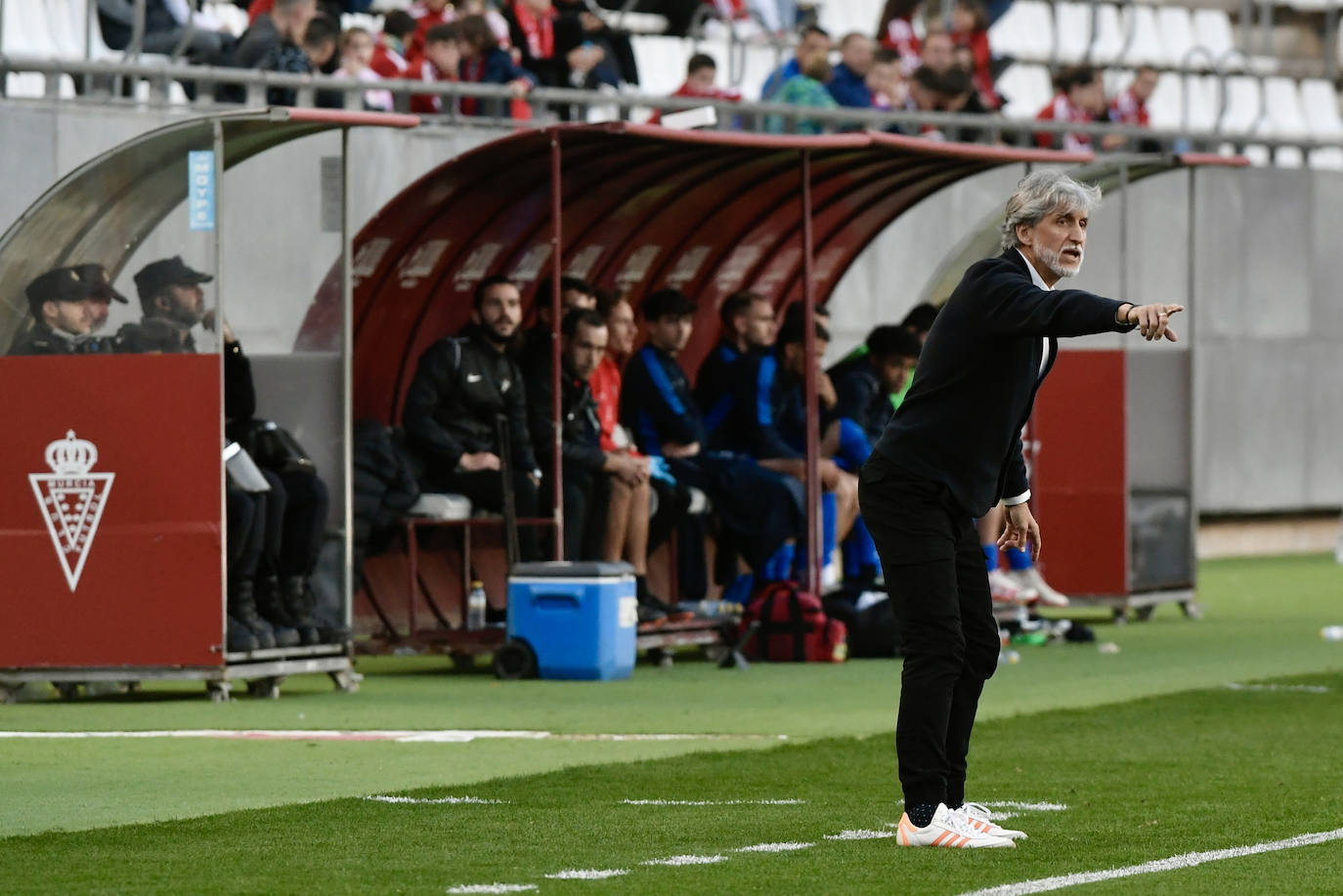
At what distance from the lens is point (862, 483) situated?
7.79m

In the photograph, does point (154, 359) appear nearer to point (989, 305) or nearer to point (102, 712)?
point (102, 712)

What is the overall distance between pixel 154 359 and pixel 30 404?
639mm

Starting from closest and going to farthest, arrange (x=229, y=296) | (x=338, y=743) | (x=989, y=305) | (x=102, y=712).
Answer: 1. (x=989, y=305)
2. (x=338, y=743)
3. (x=102, y=712)
4. (x=229, y=296)

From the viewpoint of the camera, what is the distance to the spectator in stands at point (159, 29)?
56.9 feet

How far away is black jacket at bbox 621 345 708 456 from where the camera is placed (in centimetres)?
1591

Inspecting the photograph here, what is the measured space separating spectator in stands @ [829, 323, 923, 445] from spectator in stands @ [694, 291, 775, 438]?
0.59 meters

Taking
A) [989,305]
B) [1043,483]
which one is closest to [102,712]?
[989,305]

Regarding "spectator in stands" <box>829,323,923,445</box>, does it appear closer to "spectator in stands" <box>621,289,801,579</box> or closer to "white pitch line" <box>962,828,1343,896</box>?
"spectator in stands" <box>621,289,801,579</box>

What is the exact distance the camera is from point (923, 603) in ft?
24.9

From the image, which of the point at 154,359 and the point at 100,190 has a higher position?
the point at 100,190

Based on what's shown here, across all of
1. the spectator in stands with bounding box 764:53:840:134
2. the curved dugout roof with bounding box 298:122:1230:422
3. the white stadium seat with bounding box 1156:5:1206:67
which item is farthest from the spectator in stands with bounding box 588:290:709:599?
the white stadium seat with bounding box 1156:5:1206:67

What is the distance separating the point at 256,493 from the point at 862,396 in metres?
4.94

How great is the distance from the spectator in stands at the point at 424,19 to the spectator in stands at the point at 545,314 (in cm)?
390

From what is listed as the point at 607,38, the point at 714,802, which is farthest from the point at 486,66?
the point at 714,802
